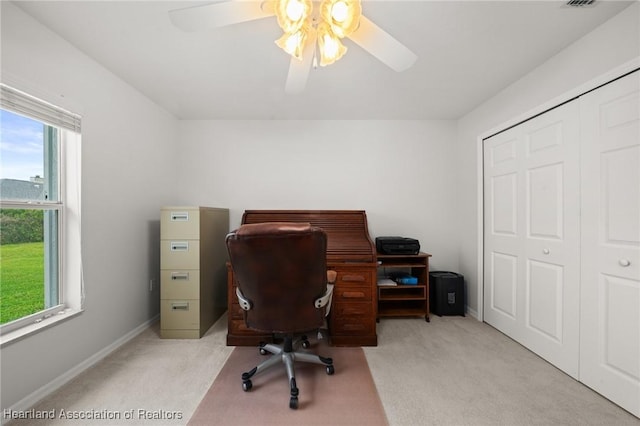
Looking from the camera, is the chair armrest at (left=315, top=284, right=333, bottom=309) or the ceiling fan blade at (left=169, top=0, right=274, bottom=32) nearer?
the ceiling fan blade at (left=169, top=0, right=274, bottom=32)

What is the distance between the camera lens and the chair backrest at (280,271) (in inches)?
54.2

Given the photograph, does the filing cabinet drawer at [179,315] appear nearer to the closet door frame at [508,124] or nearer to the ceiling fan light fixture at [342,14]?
the ceiling fan light fixture at [342,14]

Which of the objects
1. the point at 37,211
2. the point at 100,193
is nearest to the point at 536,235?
the point at 100,193

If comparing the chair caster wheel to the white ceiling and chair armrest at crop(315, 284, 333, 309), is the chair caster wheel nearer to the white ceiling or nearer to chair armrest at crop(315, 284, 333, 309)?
chair armrest at crop(315, 284, 333, 309)

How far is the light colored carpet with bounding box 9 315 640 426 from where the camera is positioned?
4.71 feet

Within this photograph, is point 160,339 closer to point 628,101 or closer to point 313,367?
point 313,367

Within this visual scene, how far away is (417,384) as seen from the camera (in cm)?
170

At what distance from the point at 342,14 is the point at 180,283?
2.43 m

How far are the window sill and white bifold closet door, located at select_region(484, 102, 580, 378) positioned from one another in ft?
11.7

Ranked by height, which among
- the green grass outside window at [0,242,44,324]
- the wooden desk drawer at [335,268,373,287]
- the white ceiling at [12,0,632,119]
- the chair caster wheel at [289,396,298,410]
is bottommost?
the chair caster wheel at [289,396,298,410]

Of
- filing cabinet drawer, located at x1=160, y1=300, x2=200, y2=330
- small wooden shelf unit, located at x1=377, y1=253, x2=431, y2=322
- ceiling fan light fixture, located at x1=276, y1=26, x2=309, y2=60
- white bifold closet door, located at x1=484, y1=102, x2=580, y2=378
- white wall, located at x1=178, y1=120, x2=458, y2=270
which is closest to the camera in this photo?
ceiling fan light fixture, located at x1=276, y1=26, x2=309, y2=60

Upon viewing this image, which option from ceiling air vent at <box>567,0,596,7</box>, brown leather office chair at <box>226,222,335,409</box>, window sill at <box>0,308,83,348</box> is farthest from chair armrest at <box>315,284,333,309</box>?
ceiling air vent at <box>567,0,596,7</box>

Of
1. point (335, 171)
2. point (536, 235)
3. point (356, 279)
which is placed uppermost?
point (335, 171)

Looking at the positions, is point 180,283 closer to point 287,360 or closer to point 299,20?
point 287,360
